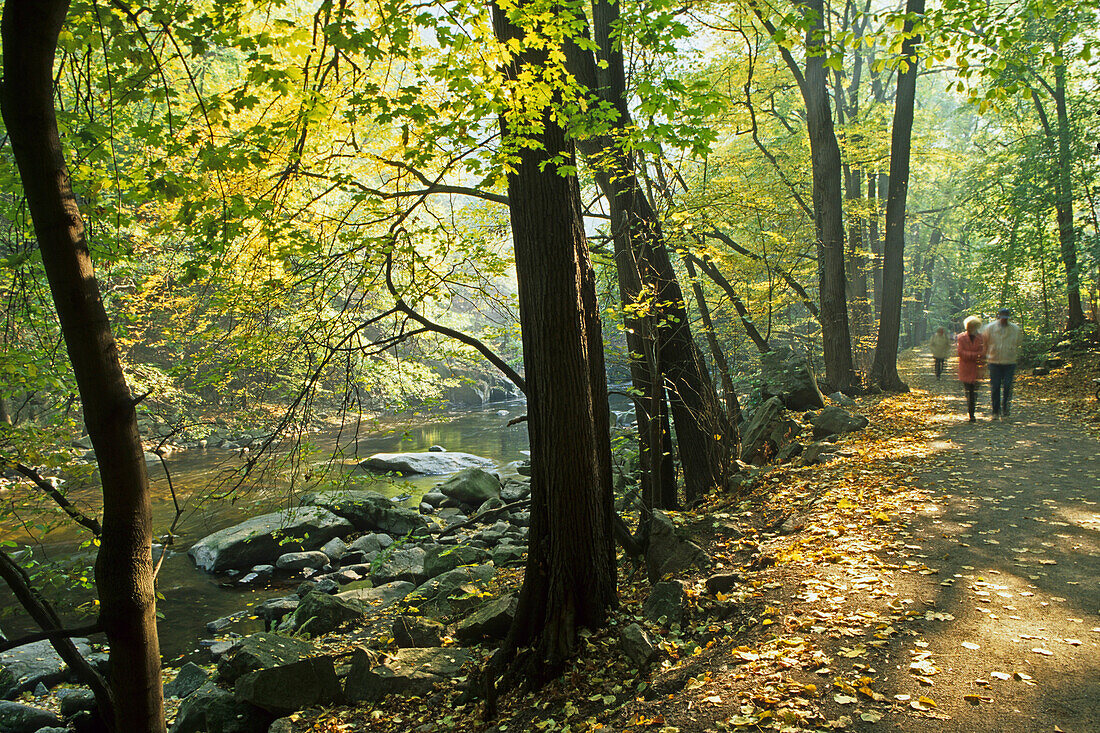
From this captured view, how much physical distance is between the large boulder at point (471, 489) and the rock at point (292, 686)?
733cm

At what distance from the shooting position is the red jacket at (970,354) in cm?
927

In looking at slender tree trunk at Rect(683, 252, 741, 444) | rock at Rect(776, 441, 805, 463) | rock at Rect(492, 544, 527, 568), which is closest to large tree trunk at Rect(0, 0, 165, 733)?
rock at Rect(492, 544, 527, 568)

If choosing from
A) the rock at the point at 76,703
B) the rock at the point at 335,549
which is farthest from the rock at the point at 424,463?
the rock at the point at 76,703

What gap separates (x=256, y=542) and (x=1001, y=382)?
1204 centimetres

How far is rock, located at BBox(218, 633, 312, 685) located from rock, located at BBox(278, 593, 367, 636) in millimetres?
1097

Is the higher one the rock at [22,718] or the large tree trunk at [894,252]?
the large tree trunk at [894,252]

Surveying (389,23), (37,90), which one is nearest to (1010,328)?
(389,23)

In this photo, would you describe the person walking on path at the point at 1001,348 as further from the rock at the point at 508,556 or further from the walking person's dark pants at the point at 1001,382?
the rock at the point at 508,556

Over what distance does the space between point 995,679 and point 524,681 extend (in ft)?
9.33

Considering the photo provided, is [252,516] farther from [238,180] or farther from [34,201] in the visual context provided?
[34,201]

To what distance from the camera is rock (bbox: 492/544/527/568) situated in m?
8.14

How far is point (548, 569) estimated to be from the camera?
459 centimetres

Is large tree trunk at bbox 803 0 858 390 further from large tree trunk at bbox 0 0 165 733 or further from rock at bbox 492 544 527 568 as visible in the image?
large tree trunk at bbox 0 0 165 733

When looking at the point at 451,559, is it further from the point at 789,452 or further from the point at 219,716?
the point at 789,452
